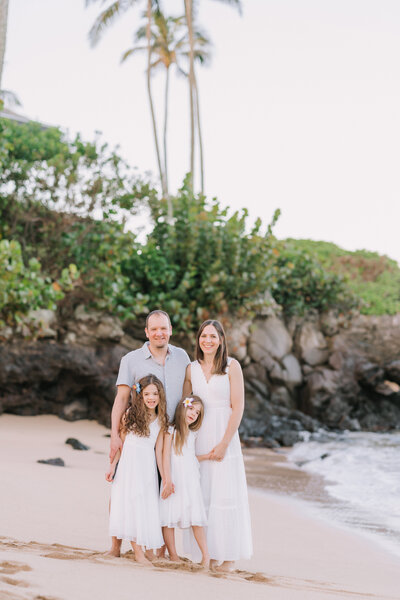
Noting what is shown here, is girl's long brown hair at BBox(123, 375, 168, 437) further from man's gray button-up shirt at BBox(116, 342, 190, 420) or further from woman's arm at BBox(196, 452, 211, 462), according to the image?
woman's arm at BBox(196, 452, 211, 462)

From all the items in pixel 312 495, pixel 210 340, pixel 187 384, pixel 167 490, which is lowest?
pixel 312 495

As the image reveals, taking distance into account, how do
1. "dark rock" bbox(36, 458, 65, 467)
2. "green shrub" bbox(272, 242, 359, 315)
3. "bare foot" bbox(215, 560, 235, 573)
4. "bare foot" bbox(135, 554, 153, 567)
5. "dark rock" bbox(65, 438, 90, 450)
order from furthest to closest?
"green shrub" bbox(272, 242, 359, 315) → "dark rock" bbox(65, 438, 90, 450) → "dark rock" bbox(36, 458, 65, 467) → "bare foot" bbox(215, 560, 235, 573) → "bare foot" bbox(135, 554, 153, 567)

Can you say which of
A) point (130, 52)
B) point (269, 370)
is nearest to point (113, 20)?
point (130, 52)

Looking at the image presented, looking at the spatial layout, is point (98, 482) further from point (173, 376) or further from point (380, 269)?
point (380, 269)

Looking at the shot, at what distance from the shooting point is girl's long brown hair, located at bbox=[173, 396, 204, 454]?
13.5 feet

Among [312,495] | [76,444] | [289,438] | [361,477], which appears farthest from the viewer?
[289,438]

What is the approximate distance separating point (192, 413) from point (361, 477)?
7162 mm

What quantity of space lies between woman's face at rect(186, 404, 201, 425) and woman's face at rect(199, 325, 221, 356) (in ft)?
1.29

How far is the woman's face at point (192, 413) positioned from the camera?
4.11 m

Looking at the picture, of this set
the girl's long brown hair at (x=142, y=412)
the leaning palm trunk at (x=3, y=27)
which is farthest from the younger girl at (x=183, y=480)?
the leaning palm trunk at (x=3, y=27)

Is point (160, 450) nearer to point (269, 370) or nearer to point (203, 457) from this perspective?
point (203, 457)

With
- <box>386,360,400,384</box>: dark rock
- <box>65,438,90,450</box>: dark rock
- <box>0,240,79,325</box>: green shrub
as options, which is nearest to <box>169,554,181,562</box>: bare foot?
<box>65,438,90,450</box>: dark rock

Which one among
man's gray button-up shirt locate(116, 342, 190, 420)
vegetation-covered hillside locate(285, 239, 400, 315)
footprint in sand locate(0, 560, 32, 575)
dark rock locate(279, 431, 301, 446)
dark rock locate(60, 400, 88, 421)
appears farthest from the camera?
vegetation-covered hillside locate(285, 239, 400, 315)

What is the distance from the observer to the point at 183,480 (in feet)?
13.4
